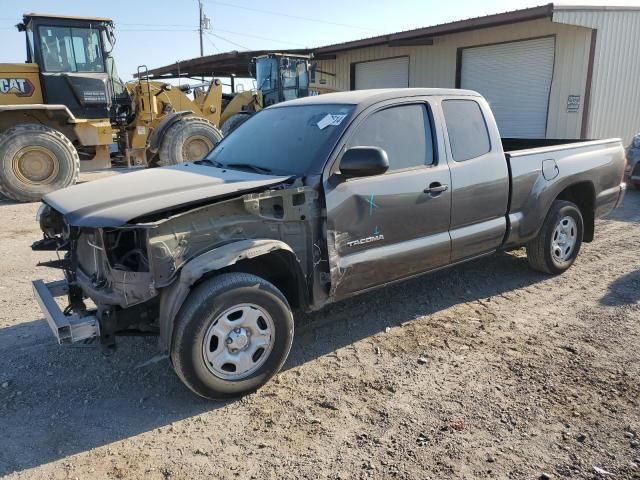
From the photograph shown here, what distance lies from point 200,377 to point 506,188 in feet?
10.6

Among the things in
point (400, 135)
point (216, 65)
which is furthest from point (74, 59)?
point (216, 65)

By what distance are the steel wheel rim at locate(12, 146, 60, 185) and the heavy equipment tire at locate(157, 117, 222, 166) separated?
2.25 m

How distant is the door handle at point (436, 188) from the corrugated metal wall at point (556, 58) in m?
10.3

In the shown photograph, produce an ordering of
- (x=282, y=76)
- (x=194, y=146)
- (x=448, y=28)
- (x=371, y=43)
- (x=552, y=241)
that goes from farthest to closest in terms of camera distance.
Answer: (x=371, y=43) < (x=282, y=76) < (x=448, y=28) < (x=194, y=146) < (x=552, y=241)

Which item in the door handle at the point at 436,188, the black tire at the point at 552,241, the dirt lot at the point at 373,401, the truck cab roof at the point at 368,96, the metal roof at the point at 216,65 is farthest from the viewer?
the metal roof at the point at 216,65

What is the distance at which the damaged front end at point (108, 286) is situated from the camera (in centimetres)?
313

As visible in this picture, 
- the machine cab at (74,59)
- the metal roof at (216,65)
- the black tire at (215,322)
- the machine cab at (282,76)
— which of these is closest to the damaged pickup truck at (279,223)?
the black tire at (215,322)

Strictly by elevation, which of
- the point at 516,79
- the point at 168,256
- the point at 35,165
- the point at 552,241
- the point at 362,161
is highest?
the point at 516,79

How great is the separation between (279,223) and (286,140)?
3.04 ft

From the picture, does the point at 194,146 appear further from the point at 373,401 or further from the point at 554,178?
the point at 373,401

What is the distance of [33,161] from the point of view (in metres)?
9.88

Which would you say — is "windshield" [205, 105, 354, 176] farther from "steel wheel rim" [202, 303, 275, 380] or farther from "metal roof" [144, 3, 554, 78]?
"metal roof" [144, 3, 554, 78]

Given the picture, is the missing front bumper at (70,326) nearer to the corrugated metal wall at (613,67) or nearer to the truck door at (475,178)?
the truck door at (475,178)

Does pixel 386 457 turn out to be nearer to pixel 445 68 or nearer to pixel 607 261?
pixel 607 261
